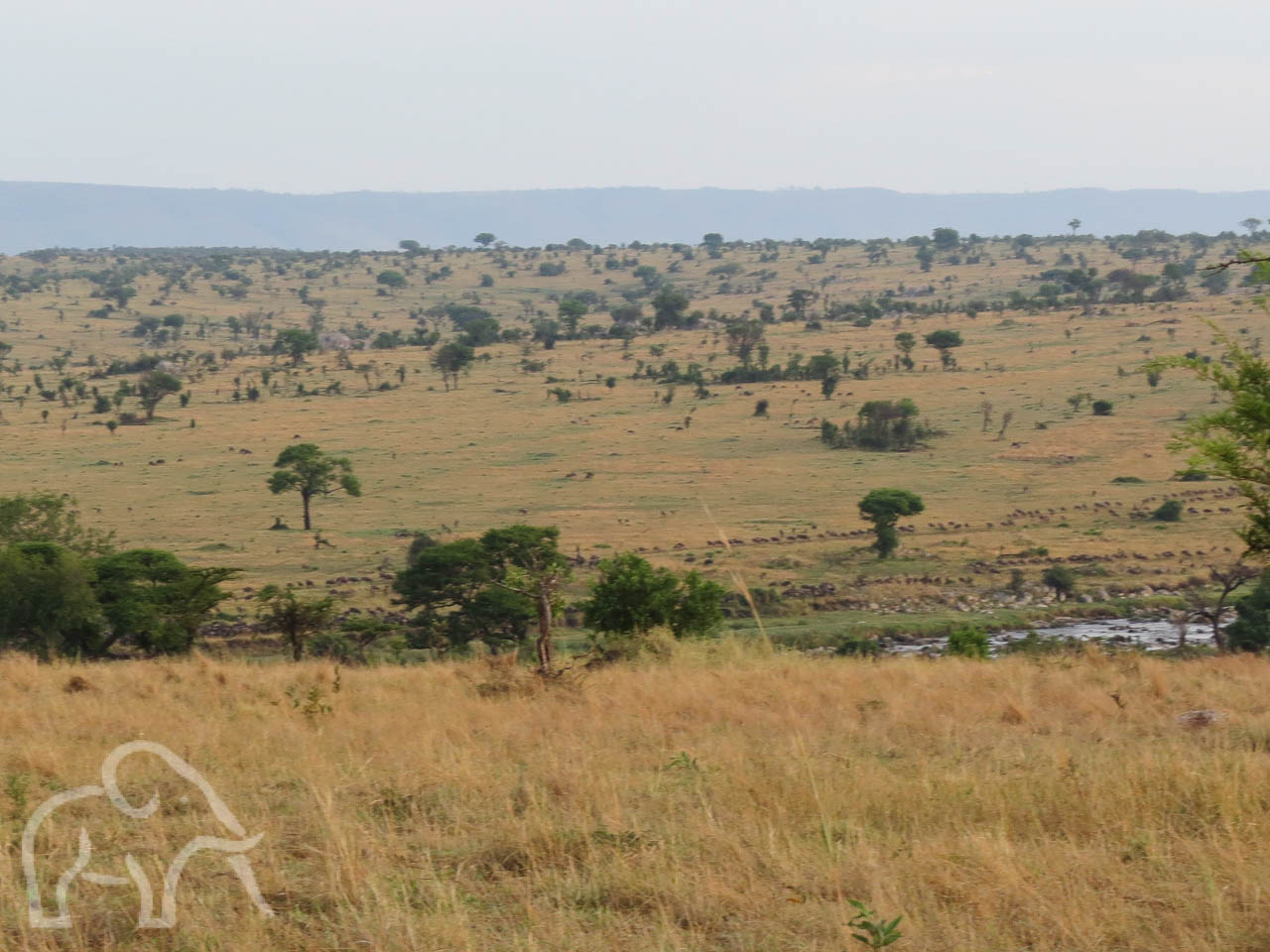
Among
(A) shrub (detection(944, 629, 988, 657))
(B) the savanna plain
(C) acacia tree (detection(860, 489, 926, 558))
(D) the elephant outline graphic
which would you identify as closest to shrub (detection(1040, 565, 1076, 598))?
(B) the savanna plain

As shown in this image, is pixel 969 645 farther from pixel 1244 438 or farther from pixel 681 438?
pixel 681 438

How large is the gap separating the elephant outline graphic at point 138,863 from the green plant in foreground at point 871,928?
7.11ft

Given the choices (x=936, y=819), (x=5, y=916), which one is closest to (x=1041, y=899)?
(x=936, y=819)

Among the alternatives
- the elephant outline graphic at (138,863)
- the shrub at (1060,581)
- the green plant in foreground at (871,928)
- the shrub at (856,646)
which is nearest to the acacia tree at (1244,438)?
the green plant in foreground at (871,928)

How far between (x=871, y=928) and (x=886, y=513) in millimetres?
32388

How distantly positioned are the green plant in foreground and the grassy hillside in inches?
1048

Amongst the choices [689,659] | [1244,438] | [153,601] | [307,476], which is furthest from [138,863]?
[307,476]

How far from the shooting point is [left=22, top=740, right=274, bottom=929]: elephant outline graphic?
179 inches

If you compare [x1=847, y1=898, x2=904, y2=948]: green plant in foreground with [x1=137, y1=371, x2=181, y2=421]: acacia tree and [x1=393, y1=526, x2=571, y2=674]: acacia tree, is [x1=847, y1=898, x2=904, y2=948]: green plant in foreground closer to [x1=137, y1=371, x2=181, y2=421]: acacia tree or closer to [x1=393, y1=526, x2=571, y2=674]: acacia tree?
[x1=393, y1=526, x2=571, y2=674]: acacia tree

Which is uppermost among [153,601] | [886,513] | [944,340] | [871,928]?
[944,340]

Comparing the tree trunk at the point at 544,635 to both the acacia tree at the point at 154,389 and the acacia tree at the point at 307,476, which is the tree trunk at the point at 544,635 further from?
the acacia tree at the point at 154,389

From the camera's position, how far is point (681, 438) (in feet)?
181

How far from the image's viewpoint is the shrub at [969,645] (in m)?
18.8

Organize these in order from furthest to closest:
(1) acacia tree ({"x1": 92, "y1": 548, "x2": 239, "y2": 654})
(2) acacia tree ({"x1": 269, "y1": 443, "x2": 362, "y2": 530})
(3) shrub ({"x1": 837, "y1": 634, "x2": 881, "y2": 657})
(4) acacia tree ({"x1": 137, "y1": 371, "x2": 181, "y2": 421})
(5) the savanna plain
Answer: (4) acacia tree ({"x1": 137, "y1": 371, "x2": 181, "y2": 421}), (2) acacia tree ({"x1": 269, "y1": 443, "x2": 362, "y2": 530}), (3) shrub ({"x1": 837, "y1": 634, "x2": 881, "y2": 657}), (1) acacia tree ({"x1": 92, "y1": 548, "x2": 239, "y2": 654}), (5) the savanna plain
